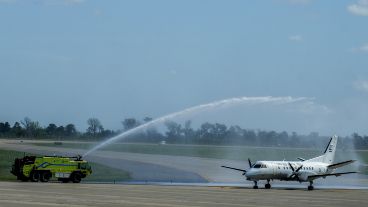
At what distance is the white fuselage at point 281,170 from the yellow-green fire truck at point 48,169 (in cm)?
1393

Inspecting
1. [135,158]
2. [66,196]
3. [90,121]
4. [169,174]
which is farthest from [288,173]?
[90,121]

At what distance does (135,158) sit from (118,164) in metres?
12.1

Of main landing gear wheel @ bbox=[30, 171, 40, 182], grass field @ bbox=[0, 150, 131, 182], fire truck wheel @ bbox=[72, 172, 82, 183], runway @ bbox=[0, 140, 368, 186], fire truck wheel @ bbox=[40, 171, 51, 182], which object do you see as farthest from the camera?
runway @ bbox=[0, 140, 368, 186]

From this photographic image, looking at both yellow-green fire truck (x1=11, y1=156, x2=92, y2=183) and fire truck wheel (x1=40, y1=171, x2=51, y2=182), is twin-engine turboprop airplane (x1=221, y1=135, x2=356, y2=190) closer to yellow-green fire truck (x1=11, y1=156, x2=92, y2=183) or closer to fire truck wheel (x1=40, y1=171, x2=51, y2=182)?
yellow-green fire truck (x1=11, y1=156, x2=92, y2=183)

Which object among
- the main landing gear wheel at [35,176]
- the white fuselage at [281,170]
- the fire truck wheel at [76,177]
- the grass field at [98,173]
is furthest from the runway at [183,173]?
the main landing gear wheel at [35,176]

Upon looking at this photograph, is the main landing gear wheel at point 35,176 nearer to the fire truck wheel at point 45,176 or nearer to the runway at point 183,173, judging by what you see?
the fire truck wheel at point 45,176

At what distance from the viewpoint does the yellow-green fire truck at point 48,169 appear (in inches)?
2351

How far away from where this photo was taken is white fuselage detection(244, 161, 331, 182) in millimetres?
58750

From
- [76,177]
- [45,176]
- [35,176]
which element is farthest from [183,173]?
[35,176]

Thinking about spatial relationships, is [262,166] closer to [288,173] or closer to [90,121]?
[288,173]

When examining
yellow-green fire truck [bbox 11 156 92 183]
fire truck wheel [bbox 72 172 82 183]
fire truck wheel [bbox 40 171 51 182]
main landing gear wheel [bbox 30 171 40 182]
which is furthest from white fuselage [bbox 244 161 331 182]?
→ main landing gear wheel [bbox 30 171 40 182]

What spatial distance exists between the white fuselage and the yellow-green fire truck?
13.9 metres

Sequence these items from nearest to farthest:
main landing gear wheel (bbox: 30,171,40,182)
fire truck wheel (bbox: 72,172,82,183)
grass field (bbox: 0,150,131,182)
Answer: main landing gear wheel (bbox: 30,171,40,182) < fire truck wheel (bbox: 72,172,82,183) < grass field (bbox: 0,150,131,182)

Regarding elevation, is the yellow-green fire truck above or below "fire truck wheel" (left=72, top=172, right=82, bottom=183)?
above
